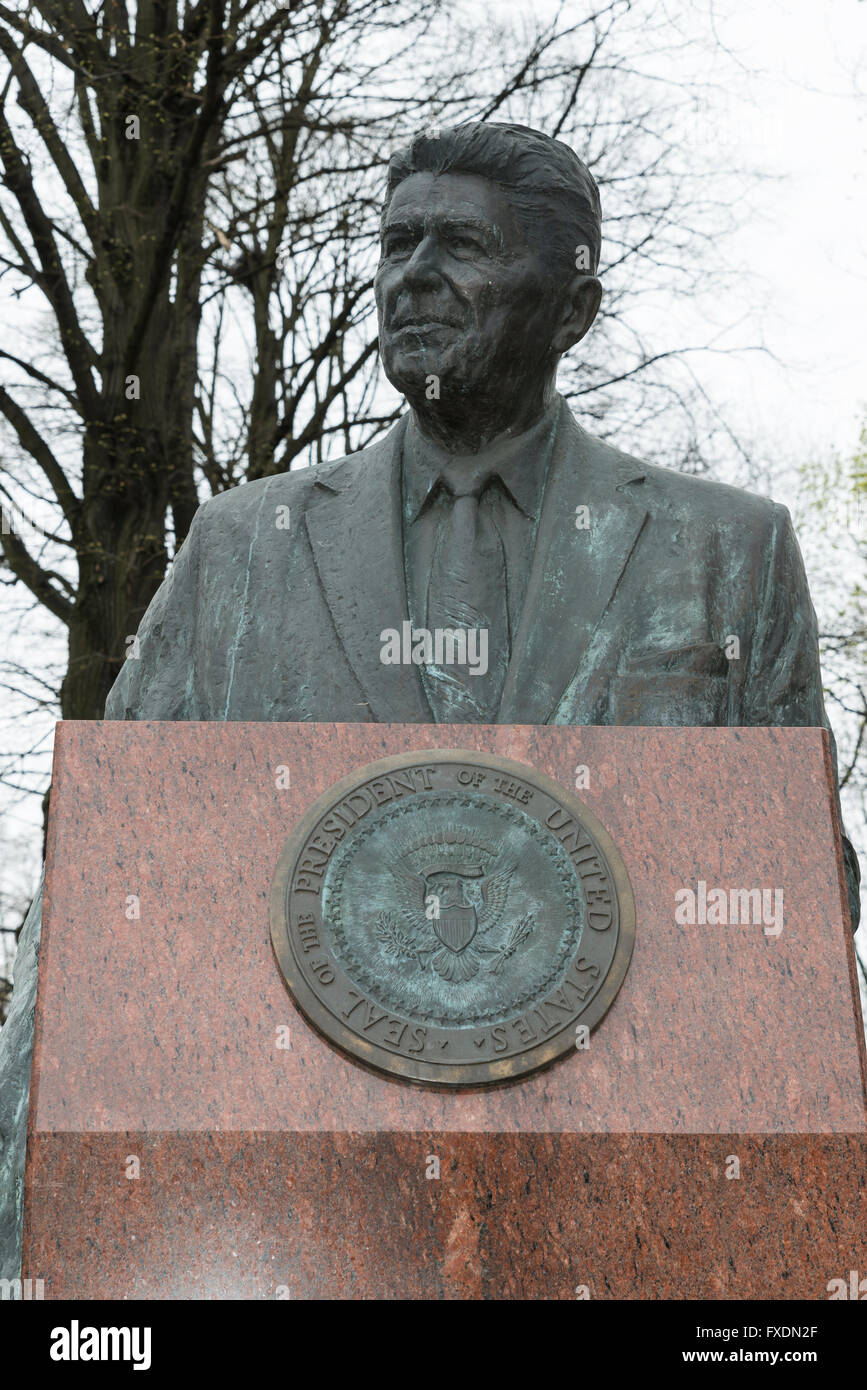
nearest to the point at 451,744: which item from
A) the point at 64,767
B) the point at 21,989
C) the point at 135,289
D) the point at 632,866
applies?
the point at 632,866

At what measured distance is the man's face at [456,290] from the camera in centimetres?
533

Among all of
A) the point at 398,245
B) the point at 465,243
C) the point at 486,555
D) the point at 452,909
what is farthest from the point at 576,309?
the point at 452,909

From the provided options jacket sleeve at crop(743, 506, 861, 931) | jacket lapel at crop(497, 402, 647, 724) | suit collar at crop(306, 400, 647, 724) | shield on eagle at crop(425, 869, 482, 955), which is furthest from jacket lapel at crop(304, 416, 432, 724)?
jacket sleeve at crop(743, 506, 861, 931)

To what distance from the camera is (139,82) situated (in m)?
12.0

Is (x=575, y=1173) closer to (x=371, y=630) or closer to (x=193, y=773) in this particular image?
(x=193, y=773)

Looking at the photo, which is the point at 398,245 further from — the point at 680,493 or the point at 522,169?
the point at 680,493

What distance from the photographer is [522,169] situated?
5.41 meters

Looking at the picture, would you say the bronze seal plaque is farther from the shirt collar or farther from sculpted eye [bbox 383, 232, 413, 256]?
sculpted eye [bbox 383, 232, 413, 256]

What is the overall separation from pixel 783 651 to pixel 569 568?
57 cm

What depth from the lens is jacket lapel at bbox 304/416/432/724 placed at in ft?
16.9

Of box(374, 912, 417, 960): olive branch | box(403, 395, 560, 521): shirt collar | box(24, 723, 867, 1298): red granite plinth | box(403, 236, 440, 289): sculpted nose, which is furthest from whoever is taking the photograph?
box(403, 395, 560, 521): shirt collar

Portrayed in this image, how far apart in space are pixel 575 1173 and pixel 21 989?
151 cm

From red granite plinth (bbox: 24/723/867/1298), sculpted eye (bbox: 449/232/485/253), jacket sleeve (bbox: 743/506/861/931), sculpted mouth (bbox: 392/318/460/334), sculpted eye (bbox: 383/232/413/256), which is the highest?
sculpted eye (bbox: 383/232/413/256)

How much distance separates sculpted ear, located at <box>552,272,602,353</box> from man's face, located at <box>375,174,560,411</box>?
122 mm
